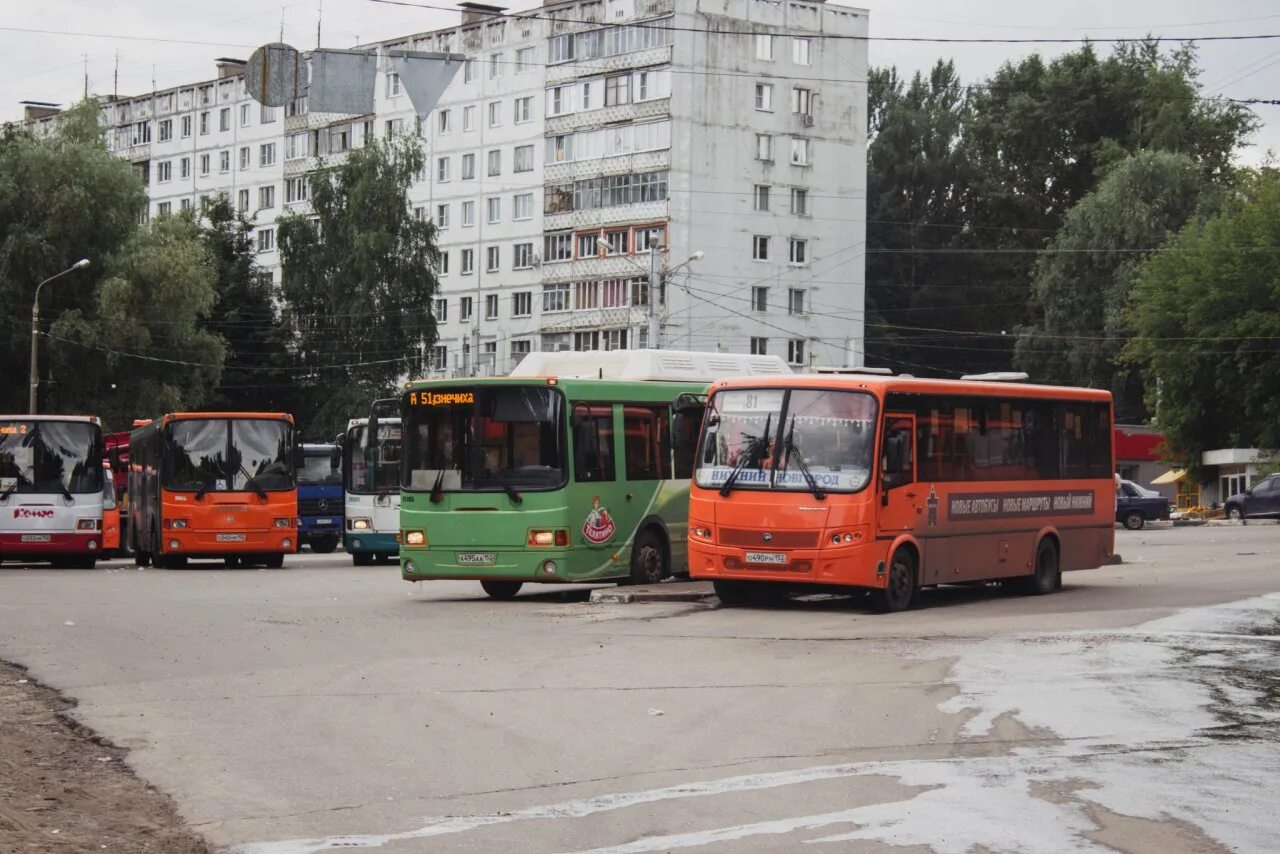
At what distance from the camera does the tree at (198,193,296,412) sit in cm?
9219

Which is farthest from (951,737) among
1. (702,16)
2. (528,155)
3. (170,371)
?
(528,155)

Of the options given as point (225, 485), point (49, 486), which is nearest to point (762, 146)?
point (225, 485)

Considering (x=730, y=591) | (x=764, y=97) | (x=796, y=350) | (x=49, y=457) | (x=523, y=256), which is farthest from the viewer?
(x=523, y=256)

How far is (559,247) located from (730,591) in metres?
72.3

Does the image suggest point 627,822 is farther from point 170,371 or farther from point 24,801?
point 170,371

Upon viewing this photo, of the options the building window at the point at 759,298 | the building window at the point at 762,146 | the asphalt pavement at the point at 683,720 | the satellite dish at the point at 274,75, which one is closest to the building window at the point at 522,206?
the building window at the point at 762,146

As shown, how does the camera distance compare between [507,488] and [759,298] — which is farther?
[759,298]

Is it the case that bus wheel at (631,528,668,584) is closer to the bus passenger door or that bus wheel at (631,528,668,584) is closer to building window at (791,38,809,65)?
the bus passenger door

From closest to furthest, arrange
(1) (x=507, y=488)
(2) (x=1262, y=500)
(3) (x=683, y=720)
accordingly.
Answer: (3) (x=683, y=720) → (1) (x=507, y=488) → (2) (x=1262, y=500)

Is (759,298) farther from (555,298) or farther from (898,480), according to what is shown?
(898,480)

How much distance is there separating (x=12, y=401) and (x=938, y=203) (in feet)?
179

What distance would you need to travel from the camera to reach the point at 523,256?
3829 inches

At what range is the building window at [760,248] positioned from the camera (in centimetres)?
9112

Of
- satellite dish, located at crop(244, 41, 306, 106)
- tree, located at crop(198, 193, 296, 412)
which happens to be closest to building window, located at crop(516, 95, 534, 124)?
tree, located at crop(198, 193, 296, 412)
